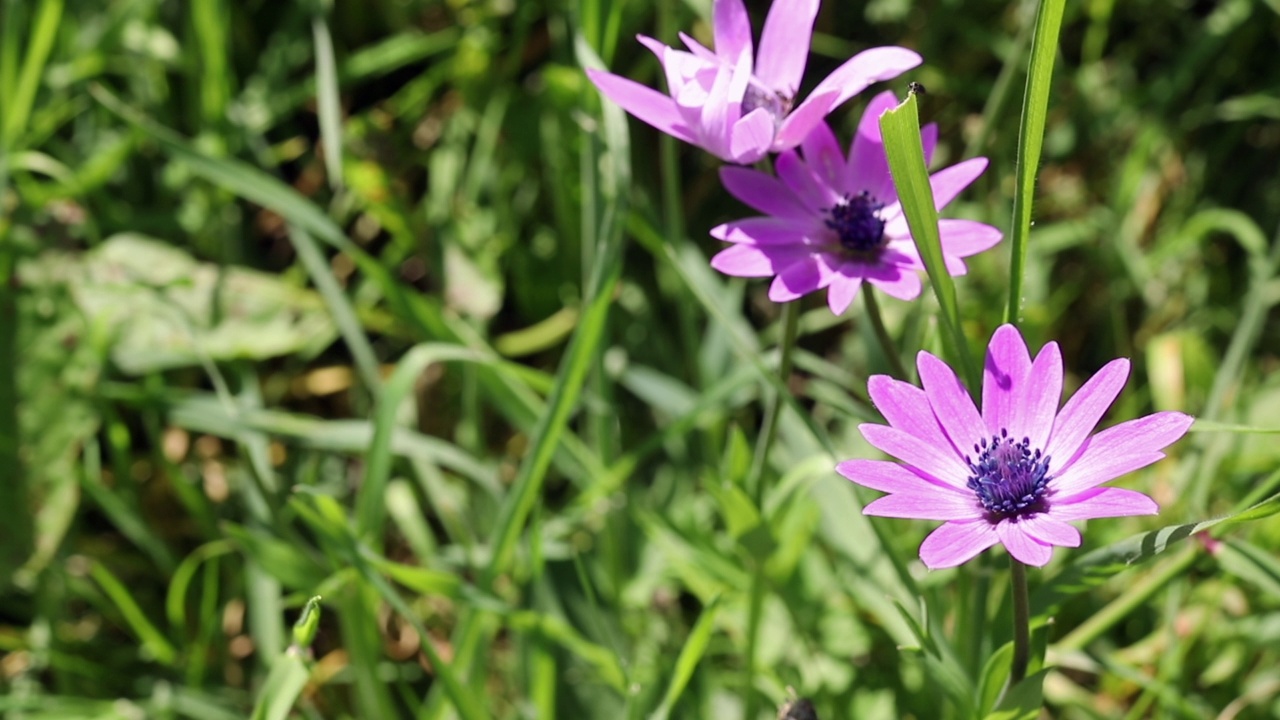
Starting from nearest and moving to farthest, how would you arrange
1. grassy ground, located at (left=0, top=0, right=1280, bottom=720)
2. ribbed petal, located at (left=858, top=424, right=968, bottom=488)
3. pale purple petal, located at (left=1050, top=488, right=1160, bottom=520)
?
pale purple petal, located at (left=1050, top=488, right=1160, bottom=520)
ribbed petal, located at (left=858, top=424, right=968, bottom=488)
grassy ground, located at (left=0, top=0, right=1280, bottom=720)

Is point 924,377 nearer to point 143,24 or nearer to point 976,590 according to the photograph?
point 976,590

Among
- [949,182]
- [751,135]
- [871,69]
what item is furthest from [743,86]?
[949,182]

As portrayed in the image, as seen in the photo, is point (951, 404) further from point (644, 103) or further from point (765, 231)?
point (644, 103)

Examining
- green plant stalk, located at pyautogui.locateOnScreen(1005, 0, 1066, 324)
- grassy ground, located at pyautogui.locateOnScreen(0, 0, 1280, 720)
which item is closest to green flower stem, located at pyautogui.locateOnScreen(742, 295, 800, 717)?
grassy ground, located at pyautogui.locateOnScreen(0, 0, 1280, 720)

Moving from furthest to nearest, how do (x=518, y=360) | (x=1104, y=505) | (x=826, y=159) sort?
(x=518, y=360)
(x=826, y=159)
(x=1104, y=505)

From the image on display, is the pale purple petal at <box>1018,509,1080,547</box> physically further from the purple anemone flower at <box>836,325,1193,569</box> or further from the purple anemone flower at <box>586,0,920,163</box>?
the purple anemone flower at <box>586,0,920,163</box>
